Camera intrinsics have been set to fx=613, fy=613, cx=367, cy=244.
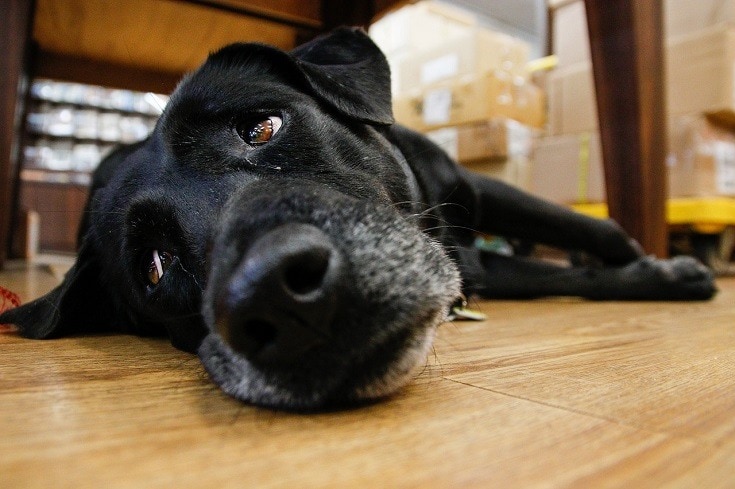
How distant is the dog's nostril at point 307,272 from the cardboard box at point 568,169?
3.47 meters

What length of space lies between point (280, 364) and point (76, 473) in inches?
9.6

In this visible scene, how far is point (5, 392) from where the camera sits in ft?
2.79

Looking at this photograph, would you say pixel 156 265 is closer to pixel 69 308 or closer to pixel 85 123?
pixel 69 308

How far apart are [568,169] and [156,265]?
11.1 ft

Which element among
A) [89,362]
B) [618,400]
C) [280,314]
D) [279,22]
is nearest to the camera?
[280,314]

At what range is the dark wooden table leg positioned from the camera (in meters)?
2.15

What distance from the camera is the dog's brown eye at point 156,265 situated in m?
1.15

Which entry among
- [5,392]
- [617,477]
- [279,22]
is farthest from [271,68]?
[279,22]

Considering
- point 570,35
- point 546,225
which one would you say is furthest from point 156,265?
point 570,35

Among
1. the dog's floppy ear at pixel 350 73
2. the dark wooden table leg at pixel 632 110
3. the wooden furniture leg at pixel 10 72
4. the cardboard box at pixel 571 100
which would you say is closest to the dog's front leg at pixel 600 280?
the dark wooden table leg at pixel 632 110

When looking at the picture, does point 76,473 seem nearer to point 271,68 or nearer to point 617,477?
point 617,477

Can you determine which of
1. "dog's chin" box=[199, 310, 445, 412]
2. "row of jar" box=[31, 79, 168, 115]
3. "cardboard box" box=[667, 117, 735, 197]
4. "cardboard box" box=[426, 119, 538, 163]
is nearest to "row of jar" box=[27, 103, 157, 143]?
"row of jar" box=[31, 79, 168, 115]

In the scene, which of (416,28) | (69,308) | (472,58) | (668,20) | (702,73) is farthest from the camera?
(416,28)

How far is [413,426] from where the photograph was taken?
27.0 inches
